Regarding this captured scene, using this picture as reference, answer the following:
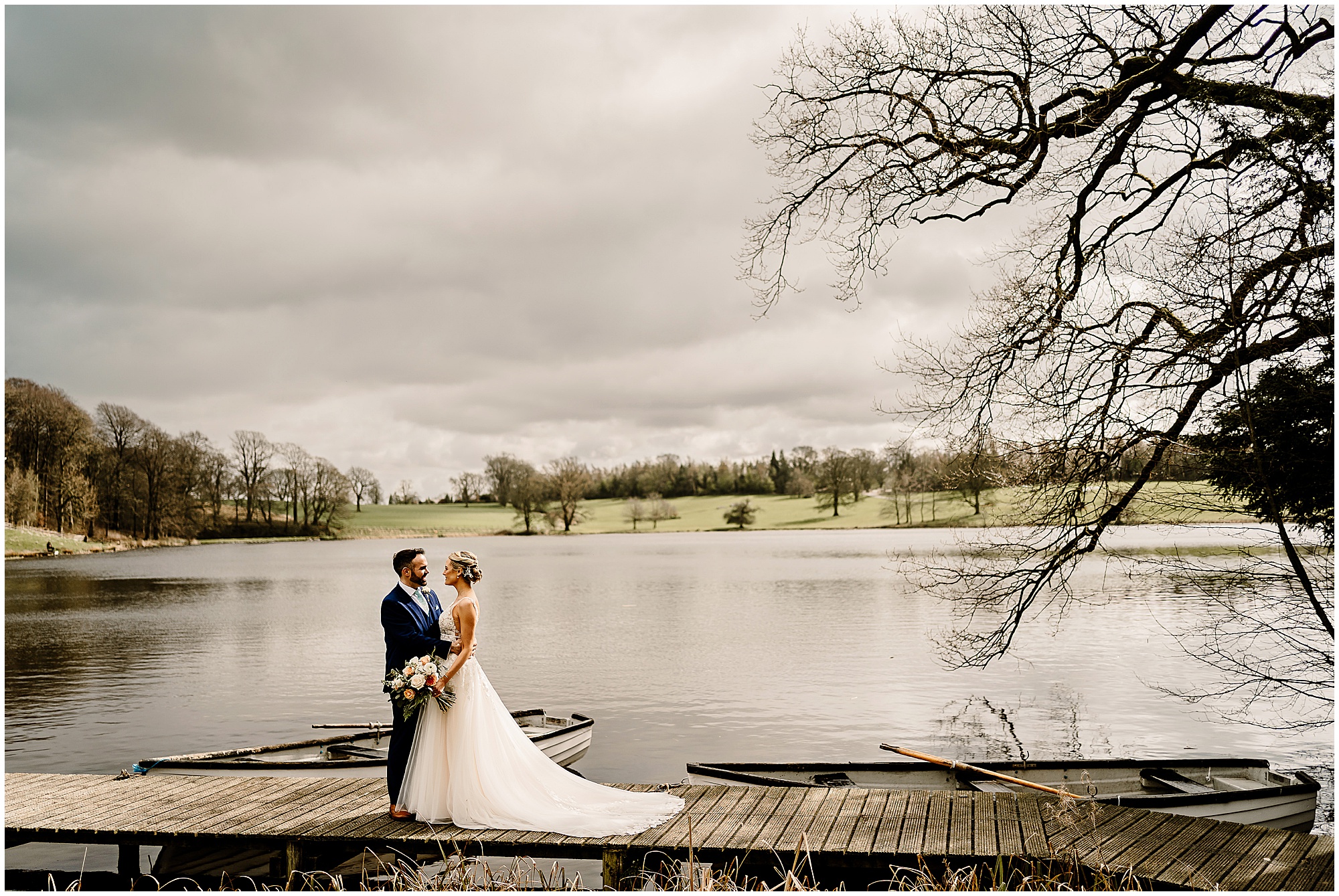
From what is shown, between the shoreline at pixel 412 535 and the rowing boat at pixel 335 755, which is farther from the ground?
the rowing boat at pixel 335 755

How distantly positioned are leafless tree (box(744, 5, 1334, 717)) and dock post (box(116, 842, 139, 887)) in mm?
8868

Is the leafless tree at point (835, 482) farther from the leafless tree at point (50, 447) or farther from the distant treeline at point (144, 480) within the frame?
the leafless tree at point (50, 447)

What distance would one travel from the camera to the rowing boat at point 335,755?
10.2 meters

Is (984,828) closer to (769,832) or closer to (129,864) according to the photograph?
(769,832)

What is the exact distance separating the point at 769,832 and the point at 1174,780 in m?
5.69

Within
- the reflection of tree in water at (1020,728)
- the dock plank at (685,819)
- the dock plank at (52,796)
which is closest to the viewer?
the dock plank at (685,819)

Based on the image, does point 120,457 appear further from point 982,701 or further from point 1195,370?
point 1195,370

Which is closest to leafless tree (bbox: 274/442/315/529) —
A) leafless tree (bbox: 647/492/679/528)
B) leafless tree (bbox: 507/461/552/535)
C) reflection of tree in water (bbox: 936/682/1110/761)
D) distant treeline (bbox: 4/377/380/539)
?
distant treeline (bbox: 4/377/380/539)

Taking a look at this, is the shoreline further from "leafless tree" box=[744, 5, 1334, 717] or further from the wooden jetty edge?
the wooden jetty edge

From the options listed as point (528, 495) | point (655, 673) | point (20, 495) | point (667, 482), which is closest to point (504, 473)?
point (528, 495)

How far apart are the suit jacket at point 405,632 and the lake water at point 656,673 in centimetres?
583

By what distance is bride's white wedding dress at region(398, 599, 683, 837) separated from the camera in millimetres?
7457

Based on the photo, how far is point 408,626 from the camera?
7.46 m

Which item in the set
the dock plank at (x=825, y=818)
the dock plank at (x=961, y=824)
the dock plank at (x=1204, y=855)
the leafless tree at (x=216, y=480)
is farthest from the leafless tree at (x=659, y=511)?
the dock plank at (x=1204, y=855)
